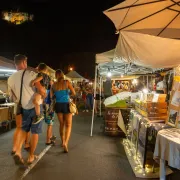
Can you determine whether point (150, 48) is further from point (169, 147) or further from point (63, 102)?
point (63, 102)

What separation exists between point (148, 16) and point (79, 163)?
3466 millimetres

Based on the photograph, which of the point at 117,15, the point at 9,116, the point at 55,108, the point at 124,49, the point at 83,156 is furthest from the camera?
the point at 9,116

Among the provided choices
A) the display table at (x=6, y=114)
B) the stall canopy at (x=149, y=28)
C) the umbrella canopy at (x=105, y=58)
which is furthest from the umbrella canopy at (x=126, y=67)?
the display table at (x=6, y=114)

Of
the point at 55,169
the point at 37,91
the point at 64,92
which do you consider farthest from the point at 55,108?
the point at 55,169

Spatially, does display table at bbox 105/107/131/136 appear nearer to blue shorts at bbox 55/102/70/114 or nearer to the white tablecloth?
blue shorts at bbox 55/102/70/114

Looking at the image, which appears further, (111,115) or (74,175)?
(111,115)

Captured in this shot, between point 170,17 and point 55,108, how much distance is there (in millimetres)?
3479

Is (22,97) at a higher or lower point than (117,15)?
lower

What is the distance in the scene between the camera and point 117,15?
3.96 metres

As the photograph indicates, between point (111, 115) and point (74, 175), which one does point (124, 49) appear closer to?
point (74, 175)

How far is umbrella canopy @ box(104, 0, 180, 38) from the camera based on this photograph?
375 cm

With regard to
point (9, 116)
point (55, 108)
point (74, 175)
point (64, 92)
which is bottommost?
point (74, 175)

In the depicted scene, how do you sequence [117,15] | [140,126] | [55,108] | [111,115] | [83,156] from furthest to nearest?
1. [111,115]
2. [55,108]
3. [83,156]
4. [140,126]
5. [117,15]

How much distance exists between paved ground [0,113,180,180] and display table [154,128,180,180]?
3.32 ft
